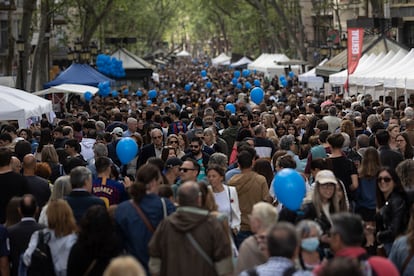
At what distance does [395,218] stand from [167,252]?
7.82 ft

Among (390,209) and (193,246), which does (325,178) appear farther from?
(193,246)

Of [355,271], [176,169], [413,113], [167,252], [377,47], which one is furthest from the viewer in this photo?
[377,47]

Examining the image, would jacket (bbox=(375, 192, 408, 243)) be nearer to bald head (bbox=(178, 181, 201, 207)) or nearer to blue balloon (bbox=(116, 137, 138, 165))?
bald head (bbox=(178, 181, 201, 207))

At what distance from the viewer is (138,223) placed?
8477 mm

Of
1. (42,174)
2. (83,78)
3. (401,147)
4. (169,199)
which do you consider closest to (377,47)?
(83,78)

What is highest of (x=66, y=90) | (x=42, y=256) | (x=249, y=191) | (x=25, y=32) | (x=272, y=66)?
(x=25, y=32)

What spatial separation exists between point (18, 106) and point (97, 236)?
12364mm

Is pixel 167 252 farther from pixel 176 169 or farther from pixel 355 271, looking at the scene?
pixel 176 169

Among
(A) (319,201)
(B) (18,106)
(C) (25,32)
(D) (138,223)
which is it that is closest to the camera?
(D) (138,223)

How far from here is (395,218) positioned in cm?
922

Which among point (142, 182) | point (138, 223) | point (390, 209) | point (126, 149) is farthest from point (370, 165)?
point (138, 223)

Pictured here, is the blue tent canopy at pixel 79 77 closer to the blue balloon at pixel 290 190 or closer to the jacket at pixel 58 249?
the jacket at pixel 58 249

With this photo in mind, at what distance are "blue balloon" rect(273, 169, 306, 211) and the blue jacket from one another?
2.92 ft

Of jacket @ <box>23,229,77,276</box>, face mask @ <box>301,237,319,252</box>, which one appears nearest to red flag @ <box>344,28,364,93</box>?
jacket @ <box>23,229,77,276</box>
